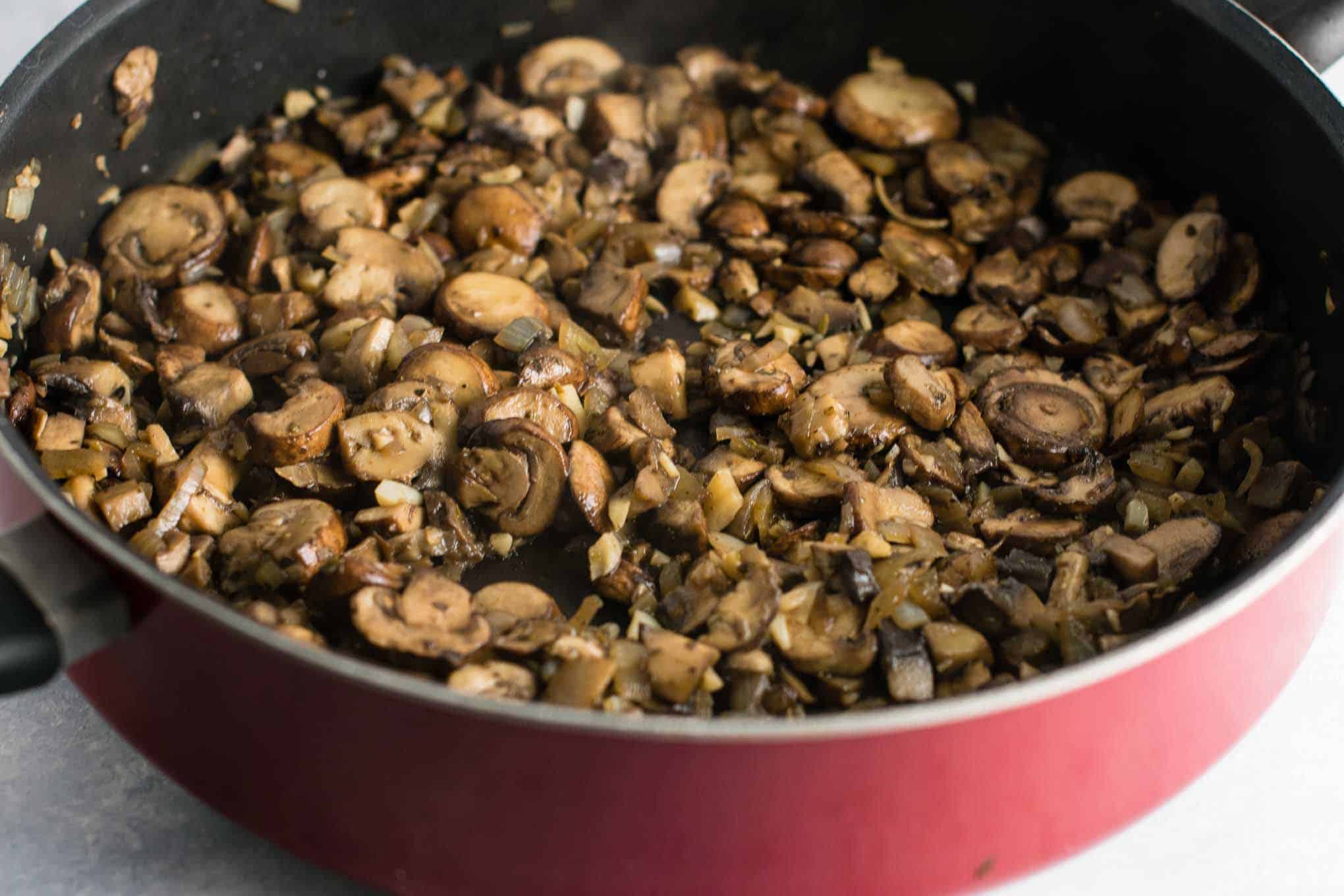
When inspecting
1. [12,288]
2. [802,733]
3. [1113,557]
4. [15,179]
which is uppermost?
[802,733]

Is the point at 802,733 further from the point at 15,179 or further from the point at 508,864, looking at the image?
the point at 15,179

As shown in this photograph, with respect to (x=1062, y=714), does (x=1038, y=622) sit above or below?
below

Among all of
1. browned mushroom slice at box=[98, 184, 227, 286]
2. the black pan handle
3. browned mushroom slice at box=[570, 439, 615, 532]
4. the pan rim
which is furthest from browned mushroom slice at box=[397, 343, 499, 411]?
the black pan handle

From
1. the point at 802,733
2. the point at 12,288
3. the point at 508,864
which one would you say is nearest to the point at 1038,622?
the point at 802,733

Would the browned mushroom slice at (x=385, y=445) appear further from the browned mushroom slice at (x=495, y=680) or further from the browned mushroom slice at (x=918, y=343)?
the browned mushroom slice at (x=918, y=343)

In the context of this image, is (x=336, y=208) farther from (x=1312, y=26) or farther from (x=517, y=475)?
(x=1312, y=26)

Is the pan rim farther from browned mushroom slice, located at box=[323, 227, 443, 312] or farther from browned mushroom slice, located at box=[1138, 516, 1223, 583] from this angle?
browned mushroom slice, located at box=[323, 227, 443, 312]
